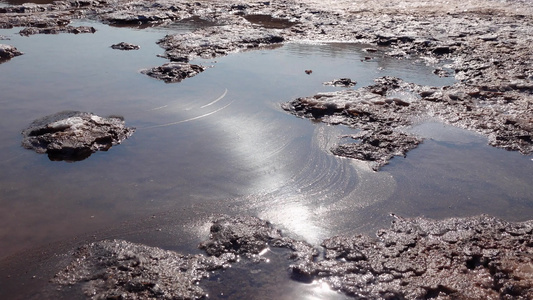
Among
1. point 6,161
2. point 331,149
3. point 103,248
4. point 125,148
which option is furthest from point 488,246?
point 6,161

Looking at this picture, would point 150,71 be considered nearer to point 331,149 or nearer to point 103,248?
point 331,149

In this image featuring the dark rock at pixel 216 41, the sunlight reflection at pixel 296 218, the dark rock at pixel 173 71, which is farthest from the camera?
the dark rock at pixel 216 41

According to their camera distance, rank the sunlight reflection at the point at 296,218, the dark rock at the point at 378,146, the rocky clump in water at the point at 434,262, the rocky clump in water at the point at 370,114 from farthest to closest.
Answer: the rocky clump in water at the point at 370,114 < the dark rock at the point at 378,146 < the sunlight reflection at the point at 296,218 < the rocky clump in water at the point at 434,262

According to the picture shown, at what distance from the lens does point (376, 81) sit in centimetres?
612

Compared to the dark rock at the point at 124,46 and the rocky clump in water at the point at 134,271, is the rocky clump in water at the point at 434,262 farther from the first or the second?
the dark rock at the point at 124,46

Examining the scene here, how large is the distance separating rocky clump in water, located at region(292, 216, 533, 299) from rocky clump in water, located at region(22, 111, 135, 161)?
8.41 feet

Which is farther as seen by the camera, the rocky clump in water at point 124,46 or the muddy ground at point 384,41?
the rocky clump in water at point 124,46

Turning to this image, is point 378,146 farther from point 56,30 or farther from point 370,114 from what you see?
point 56,30

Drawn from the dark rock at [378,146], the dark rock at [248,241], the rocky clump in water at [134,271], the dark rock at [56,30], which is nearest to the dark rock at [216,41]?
the dark rock at [56,30]

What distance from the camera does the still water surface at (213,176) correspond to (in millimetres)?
3293

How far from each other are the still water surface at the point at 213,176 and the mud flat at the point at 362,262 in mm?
129

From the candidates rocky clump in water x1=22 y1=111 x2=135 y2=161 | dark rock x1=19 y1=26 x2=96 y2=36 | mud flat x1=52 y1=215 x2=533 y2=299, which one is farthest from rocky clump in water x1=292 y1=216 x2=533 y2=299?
dark rock x1=19 y1=26 x2=96 y2=36

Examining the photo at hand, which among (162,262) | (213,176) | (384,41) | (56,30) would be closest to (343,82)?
(384,41)

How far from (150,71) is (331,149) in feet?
11.0
